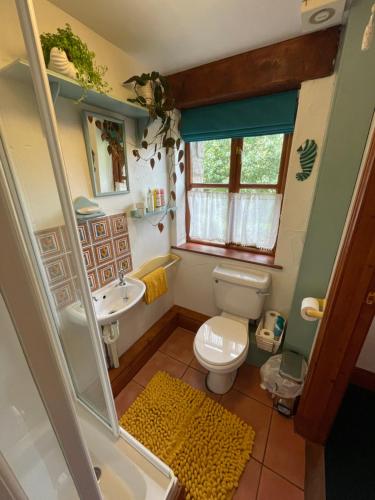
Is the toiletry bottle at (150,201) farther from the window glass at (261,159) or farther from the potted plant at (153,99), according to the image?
the window glass at (261,159)

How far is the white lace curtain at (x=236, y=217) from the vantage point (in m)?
1.72

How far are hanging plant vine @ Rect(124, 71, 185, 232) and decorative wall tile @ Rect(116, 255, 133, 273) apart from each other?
0.41 m

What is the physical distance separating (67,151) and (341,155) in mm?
1470

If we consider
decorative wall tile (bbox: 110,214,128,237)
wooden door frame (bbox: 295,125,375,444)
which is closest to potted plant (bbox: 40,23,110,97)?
decorative wall tile (bbox: 110,214,128,237)

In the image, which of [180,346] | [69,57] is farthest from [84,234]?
[180,346]

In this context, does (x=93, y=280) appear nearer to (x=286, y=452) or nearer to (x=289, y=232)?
(x=289, y=232)

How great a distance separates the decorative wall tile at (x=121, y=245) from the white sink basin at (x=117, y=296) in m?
0.21

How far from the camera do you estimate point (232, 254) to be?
Result: 1.85 meters

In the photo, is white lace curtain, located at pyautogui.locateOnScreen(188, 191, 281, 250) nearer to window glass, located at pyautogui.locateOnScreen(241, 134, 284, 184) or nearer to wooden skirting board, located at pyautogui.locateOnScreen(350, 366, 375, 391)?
window glass, located at pyautogui.locateOnScreen(241, 134, 284, 184)

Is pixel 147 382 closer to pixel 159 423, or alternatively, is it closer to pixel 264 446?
pixel 159 423

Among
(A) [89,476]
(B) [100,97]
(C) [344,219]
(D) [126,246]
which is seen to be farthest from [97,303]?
(C) [344,219]

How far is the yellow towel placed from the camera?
1.67m

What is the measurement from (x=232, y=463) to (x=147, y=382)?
0.76m

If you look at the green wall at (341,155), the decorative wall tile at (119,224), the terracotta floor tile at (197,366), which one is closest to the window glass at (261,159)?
the green wall at (341,155)
